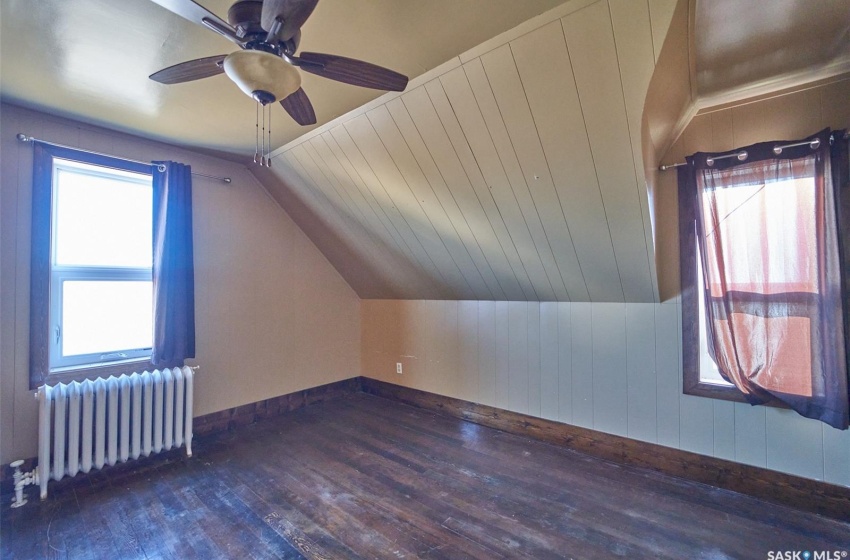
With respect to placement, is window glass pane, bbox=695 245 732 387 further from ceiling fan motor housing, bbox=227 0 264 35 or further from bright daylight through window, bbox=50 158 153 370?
bright daylight through window, bbox=50 158 153 370

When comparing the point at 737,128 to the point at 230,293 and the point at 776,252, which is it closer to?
the point at 776,252

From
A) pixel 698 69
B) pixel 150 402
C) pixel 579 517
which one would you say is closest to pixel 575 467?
pixel 579 517

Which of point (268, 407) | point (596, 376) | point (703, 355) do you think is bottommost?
point (268, 407)

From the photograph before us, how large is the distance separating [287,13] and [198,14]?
303mm

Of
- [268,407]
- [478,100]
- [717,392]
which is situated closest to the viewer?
[478,100]

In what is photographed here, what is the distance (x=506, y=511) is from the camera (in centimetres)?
210

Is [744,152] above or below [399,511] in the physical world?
above

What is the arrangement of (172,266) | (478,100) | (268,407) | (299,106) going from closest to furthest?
(299,106), (478,100), (172,266), (268,407)

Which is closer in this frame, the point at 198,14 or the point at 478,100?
the point at 198,14

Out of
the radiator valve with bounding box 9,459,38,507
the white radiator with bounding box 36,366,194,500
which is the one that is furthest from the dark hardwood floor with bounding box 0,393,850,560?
the white radiator with bounding box 36,366,194,500

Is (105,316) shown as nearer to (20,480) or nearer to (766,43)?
(20,480)

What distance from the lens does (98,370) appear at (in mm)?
2617

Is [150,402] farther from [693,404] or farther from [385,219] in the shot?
[693,404]

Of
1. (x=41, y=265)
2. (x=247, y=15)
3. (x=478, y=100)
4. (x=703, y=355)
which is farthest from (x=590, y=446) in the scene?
(x=41, y=265)
